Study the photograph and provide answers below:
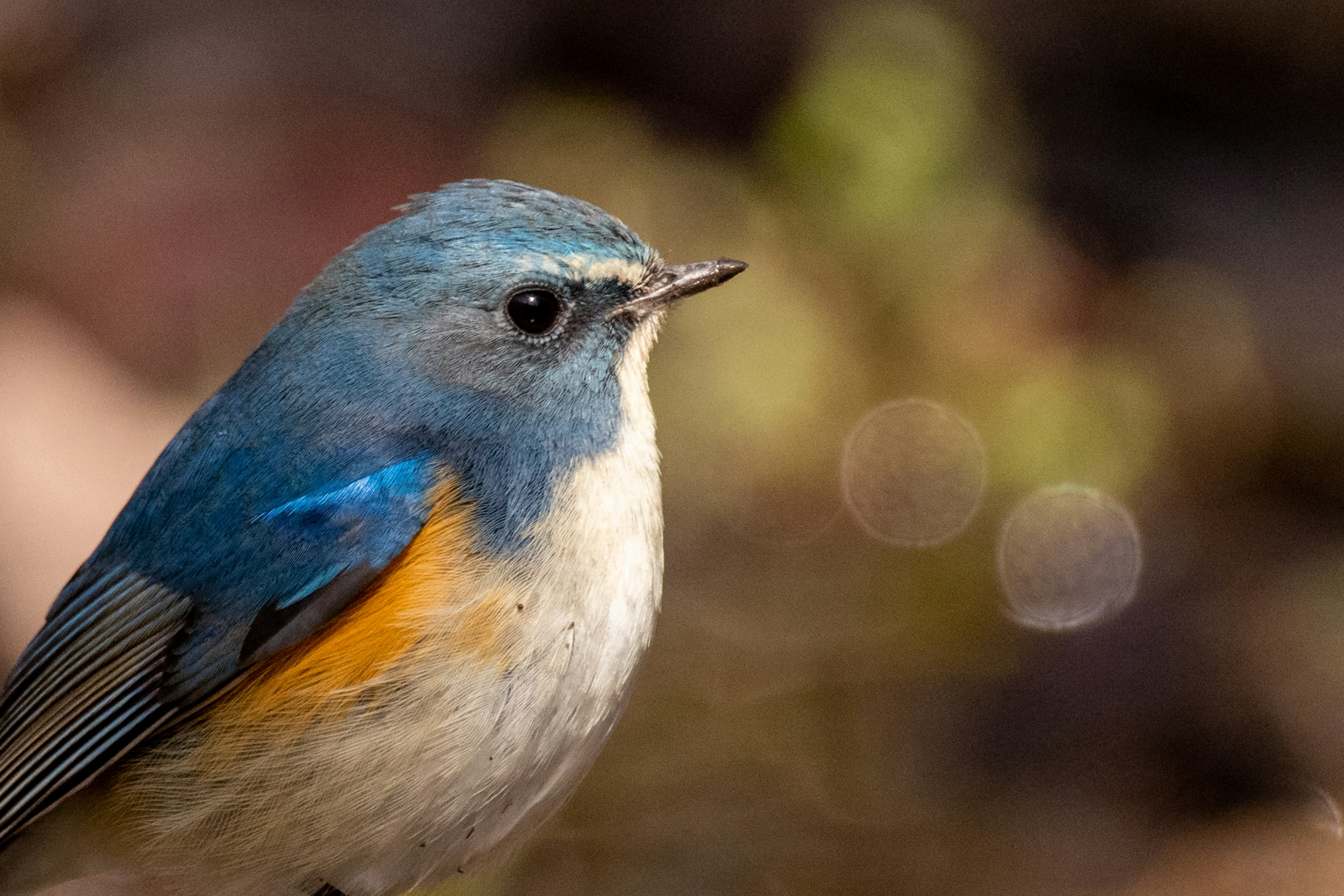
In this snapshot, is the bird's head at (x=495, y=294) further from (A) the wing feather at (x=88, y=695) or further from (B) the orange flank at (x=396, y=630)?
(A) the wing feather at (x=88, y=695)

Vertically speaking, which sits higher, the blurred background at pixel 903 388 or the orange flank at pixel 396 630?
the orange flank at pixel 396 630

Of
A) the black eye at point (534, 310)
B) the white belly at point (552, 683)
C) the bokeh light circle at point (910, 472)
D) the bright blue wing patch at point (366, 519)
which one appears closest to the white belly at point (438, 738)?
the white belly at point (552, 683)

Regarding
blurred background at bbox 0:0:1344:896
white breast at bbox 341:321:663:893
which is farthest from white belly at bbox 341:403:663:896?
blurred background at bbox 0:0:1344:896

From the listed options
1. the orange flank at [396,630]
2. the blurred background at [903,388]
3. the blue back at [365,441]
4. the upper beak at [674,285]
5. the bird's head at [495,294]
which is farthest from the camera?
the blurred background at [903,388]

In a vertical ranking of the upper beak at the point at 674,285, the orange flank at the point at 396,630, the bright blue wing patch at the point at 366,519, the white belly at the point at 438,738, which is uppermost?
the upper beak at the point at 674,285

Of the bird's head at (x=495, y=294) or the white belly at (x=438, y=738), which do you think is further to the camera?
the bird's head at (x=495, y=294)

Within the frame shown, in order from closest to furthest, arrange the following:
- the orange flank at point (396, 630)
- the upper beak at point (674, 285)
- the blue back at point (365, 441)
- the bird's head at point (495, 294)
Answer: the orange flank at point (396, 630) < the blue back at point (365, 441) < the bird's head at point (495, 294) < the upper beak at point (674, 285)

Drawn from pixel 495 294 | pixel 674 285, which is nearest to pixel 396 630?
pixel 495 294
